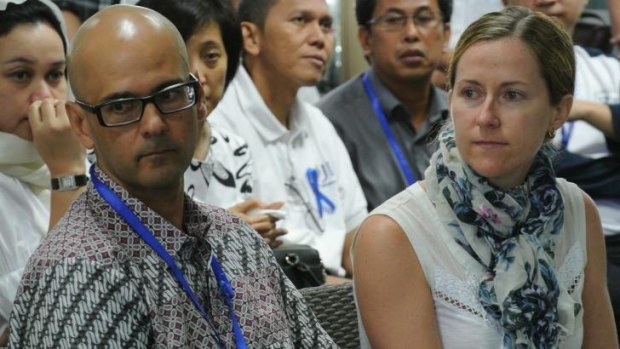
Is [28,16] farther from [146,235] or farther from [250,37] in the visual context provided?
[250,37]

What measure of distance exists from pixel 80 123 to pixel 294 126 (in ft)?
5.86

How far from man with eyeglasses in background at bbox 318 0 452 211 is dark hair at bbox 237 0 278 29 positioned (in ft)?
1.54

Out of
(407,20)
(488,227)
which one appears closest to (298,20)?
(407,20)

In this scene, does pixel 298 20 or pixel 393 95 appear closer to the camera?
pixel 298 20

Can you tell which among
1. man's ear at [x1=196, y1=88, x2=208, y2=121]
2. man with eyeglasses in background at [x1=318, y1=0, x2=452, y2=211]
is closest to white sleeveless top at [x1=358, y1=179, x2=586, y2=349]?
man's ear at [x1=196, y1=88, x2=208, y2=121]

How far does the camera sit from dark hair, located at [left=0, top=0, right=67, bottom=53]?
101 inches

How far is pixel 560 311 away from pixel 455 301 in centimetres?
26

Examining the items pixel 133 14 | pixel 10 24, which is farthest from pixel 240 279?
pixel 10 24

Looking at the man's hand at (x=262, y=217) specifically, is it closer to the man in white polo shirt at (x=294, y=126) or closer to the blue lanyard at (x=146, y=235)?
the man in white polo shirt at (x=294, y=126)

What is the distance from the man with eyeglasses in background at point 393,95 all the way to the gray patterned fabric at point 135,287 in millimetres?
1842

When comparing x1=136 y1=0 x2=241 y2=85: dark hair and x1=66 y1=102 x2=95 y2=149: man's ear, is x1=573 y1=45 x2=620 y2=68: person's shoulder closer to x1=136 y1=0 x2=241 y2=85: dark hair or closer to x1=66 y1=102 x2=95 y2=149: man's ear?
x1=136 y1=0 x2=241 y2=85: dark hair

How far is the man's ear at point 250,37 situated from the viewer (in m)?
3.74

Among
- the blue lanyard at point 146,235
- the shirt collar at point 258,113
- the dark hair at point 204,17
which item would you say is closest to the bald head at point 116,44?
the blue lanyard at point 146,235

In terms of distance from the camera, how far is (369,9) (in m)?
4.11
